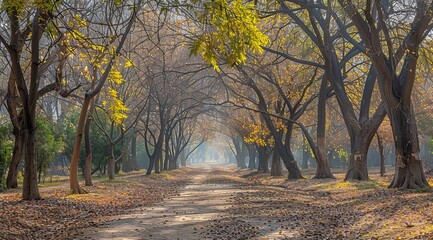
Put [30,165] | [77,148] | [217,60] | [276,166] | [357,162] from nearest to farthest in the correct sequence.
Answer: [217,60] → [30,165] → [77,148] → [357,162] → [276,166]

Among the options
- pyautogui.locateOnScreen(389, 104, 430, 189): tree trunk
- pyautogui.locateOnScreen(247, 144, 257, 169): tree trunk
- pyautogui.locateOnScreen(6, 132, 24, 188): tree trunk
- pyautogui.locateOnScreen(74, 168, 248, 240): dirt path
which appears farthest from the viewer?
pyautogui.locateOnScreen(247, 144, 257, 169): tree trunk

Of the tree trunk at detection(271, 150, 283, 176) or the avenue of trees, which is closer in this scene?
the avenue of trees

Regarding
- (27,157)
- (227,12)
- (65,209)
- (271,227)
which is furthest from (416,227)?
(27,157)

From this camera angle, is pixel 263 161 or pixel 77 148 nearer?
pixel 77 148

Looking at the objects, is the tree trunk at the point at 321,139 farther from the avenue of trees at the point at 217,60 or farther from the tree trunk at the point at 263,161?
the tree trunk at the point at 263,161

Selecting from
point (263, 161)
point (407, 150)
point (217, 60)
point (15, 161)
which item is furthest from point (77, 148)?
point (263, 161)

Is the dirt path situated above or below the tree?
below

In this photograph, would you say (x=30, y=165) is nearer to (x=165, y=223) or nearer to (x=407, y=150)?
(x=165, y=223)

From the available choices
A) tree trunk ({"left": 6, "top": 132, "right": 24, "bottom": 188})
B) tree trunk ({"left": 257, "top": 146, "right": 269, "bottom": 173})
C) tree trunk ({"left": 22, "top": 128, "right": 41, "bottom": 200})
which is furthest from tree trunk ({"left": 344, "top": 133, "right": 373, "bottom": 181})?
tree trunk ({"left": 257, "top": 146, "right": 269, "bottom": 173})

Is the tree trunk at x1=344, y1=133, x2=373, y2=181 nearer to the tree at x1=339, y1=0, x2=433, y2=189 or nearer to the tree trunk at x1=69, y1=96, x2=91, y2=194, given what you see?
the tree at x1=339, y1=0, x2=433, y2=189

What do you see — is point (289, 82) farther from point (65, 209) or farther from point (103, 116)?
point (65, 209)

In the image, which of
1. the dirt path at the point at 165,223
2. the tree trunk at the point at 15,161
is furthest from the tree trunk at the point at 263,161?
the dirt path at the point at 165,223

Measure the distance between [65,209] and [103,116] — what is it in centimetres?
2540

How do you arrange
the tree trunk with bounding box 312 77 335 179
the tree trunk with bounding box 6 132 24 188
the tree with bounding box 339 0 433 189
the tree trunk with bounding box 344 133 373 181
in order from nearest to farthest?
the tree with bounding box 339 0 433 189 → the tree trunk with bounding box 6 132 24 188 → the tree trunk with bounding box 344 133 373 181 → the tree trunk with bounding box 312 77 335 179
